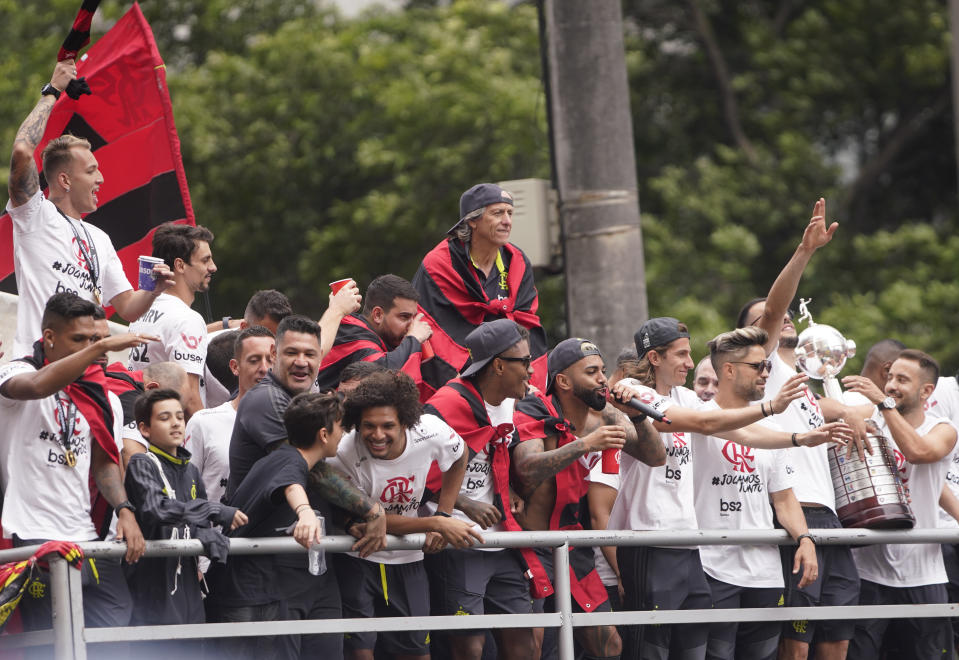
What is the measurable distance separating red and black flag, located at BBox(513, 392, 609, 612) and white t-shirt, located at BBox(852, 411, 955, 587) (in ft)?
5.10

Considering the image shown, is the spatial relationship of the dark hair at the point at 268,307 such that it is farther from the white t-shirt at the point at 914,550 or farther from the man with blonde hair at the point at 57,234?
the white t-shirt at the point at 914,550

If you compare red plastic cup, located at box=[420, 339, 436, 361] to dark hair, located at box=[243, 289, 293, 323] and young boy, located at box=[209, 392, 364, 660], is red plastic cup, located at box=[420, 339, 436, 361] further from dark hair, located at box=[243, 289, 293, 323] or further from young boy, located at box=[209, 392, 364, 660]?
young boy, located at box=[209, 392, 364, 660]

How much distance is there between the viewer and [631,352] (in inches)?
288

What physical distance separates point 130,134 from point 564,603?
14.4ft

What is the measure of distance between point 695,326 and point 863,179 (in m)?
4.54

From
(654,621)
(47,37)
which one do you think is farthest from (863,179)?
(654,621)

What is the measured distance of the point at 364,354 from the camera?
272 inches

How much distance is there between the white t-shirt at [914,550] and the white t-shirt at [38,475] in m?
3.84

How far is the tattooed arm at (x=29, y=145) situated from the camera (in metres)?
6.00

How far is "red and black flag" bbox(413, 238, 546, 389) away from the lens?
7246mm

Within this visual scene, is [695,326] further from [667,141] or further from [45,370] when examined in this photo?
[45,370]

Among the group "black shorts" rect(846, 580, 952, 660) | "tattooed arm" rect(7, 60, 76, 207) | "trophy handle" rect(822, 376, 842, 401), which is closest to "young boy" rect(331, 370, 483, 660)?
"tattooed arm" rect(7, 60, 76, 207)

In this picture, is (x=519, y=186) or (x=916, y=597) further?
(x=519, y=186)

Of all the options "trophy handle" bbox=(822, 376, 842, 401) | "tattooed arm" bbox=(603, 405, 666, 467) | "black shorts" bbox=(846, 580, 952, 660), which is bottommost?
"black shorts" bbox=(846, 580, 952, 660)
